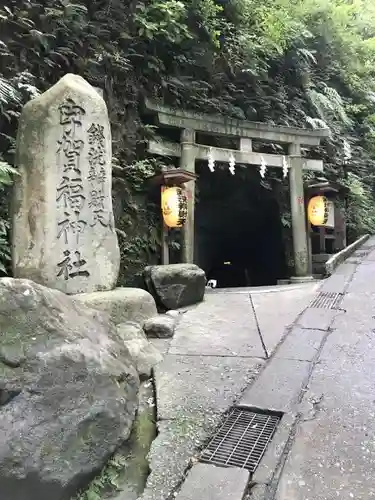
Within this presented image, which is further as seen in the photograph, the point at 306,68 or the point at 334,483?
the point at 306,68

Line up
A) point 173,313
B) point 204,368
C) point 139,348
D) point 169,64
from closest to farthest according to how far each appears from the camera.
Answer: point 204,368, point 139,348, point 173,313, point 169,64

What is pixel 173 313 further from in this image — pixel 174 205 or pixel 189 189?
pixel 189 189

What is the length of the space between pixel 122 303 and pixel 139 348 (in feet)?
2.12

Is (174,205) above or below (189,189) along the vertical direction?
below

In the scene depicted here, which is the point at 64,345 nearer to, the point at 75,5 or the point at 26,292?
the point at 26,292

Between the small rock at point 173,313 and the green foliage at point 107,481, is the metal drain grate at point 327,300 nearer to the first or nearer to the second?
the small rock at point 173,313

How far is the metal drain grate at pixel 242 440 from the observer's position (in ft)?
8.62

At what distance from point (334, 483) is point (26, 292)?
7.15 ft

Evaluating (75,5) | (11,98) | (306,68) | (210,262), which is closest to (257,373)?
(11,98)

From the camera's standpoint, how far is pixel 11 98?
239 inches

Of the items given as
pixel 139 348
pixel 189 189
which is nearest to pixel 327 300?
pixel 189 189

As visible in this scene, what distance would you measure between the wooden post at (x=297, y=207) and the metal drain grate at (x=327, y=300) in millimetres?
3020

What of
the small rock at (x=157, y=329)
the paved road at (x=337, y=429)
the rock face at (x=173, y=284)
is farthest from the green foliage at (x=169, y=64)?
the paved road at (x=337, y=429)

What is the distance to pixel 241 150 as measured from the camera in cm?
1005
